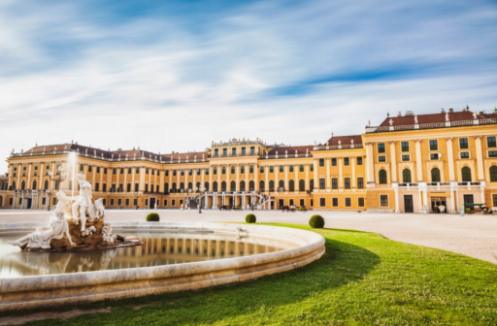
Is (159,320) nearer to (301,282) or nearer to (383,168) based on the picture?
(301,282)

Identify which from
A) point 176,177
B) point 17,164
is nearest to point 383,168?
point 176,177

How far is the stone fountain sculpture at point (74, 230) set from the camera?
380 inches

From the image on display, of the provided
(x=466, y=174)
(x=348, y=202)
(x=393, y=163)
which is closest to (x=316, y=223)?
(x=393, y=163)

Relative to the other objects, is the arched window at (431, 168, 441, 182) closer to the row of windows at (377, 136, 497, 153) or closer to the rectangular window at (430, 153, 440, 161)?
the rectangular window at (430, 153, 440, 161)

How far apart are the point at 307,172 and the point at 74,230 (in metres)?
51.4

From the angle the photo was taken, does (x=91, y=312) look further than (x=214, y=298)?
No

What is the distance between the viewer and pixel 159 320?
13.9ft

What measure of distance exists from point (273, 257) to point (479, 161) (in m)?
44.5

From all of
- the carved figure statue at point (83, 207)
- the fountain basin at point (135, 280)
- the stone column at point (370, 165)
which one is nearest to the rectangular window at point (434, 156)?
the stone column at point (370, 165)

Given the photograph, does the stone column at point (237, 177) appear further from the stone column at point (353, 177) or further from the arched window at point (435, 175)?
the arched window at point (435, 175)

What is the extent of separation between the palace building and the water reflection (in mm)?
33633

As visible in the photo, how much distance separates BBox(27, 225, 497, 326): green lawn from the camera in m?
4.32

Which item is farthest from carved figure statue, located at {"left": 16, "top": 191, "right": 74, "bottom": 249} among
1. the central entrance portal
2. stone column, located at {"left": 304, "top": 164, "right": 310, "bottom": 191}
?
stone column, located at {"left": 304, "top": 164, "right": 310, "bottom": 191}

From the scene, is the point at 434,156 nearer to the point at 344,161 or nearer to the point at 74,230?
the point at 344,161
